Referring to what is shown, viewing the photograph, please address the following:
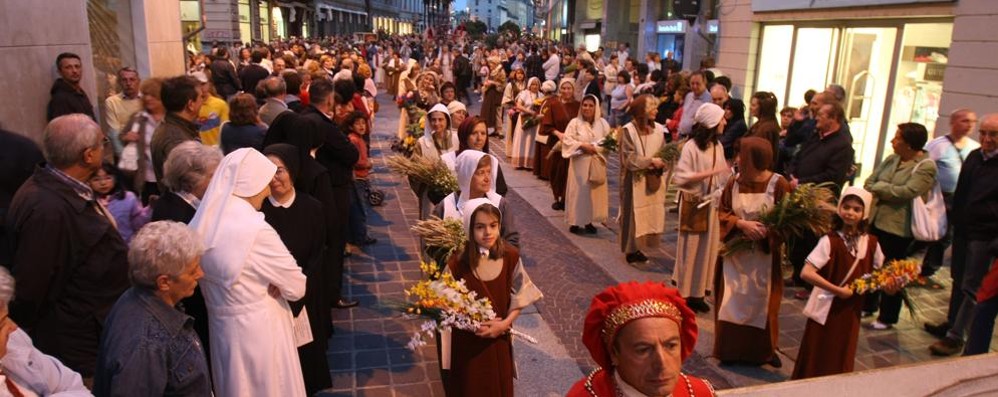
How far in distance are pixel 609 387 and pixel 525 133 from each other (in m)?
10.8

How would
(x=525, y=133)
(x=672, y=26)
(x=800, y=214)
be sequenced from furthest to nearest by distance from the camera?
(x=672, y=26) < (x=525, y=133) < (x=800, y=214)

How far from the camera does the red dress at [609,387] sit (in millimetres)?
2367

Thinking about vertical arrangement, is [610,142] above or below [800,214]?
above

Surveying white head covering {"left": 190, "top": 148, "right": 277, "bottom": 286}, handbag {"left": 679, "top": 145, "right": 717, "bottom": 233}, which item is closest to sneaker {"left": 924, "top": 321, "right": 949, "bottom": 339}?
handbag {"left": 679, "top": 145, "right": 717, "bottom": 233}

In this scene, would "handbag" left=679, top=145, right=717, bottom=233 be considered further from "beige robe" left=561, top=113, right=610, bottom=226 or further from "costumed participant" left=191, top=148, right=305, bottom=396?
"costumed participant" left=191, top=148, right=305, bottom=396

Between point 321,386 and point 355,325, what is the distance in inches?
52.4

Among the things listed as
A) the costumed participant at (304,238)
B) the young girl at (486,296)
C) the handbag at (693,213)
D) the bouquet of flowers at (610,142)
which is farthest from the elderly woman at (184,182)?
the bouquet of flowers at (610,142)

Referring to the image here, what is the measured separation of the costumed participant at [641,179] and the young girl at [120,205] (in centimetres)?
471

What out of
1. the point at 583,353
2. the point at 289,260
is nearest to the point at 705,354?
the point at 583,353

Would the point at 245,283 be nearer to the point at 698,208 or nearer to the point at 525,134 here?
the point at 698,208

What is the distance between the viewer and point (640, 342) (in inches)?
88.0

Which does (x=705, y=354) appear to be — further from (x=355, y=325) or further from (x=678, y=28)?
(x=678, y=28)

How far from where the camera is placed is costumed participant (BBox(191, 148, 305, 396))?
11.1 feet

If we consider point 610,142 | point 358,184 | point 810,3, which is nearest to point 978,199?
point 610,142
